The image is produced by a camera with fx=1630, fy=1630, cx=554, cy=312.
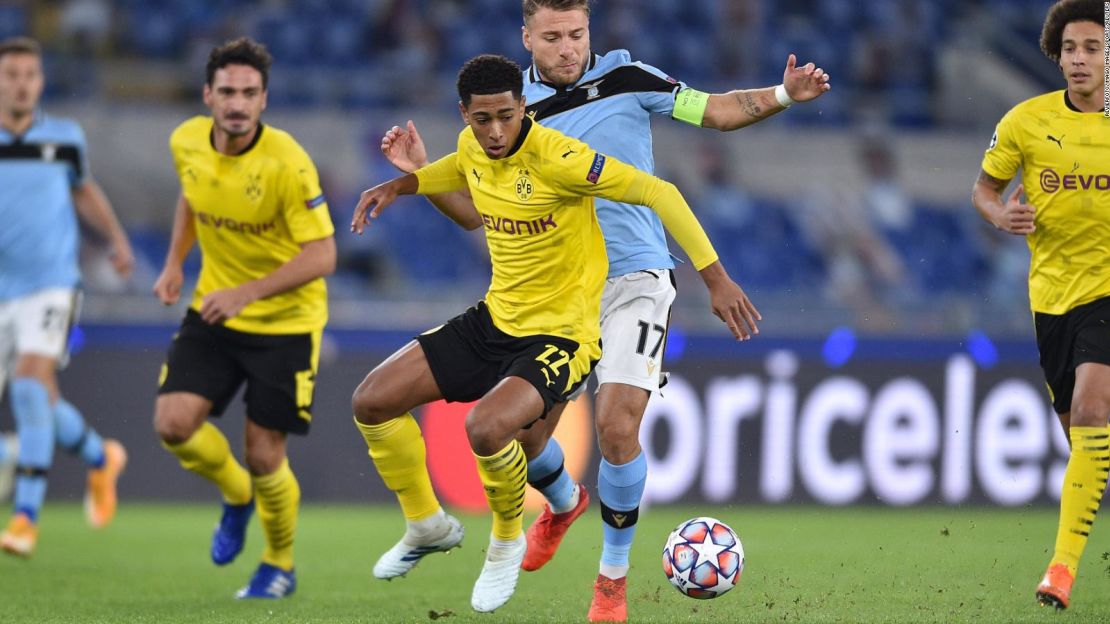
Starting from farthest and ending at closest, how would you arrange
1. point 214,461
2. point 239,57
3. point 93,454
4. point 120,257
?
point 93,454, point 120,257, point 214,461, point 239,57

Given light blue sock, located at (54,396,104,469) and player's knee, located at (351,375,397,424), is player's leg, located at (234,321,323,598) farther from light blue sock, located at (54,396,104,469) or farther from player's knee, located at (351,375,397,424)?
light blue sock, located at (54,396,104,469)

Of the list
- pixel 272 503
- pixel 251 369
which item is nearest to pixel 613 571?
pixel 272 503

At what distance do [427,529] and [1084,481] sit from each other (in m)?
2.76

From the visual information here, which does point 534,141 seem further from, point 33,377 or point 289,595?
point 33,377

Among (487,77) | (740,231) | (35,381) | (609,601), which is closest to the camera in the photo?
(487,77)

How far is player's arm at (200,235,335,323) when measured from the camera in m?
7.05

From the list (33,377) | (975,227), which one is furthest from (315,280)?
(975,227)

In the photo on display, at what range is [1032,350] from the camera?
1270cm

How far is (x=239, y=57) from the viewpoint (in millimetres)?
7379

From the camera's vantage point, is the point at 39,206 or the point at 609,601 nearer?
the point at 609,601

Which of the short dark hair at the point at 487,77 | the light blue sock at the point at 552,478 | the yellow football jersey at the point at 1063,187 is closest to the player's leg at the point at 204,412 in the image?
the light blue sock at the point at 552,478

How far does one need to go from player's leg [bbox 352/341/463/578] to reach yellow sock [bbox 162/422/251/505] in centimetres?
117

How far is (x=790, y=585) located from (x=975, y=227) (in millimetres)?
9059

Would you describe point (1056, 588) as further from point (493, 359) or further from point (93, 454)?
point (93, 454)
